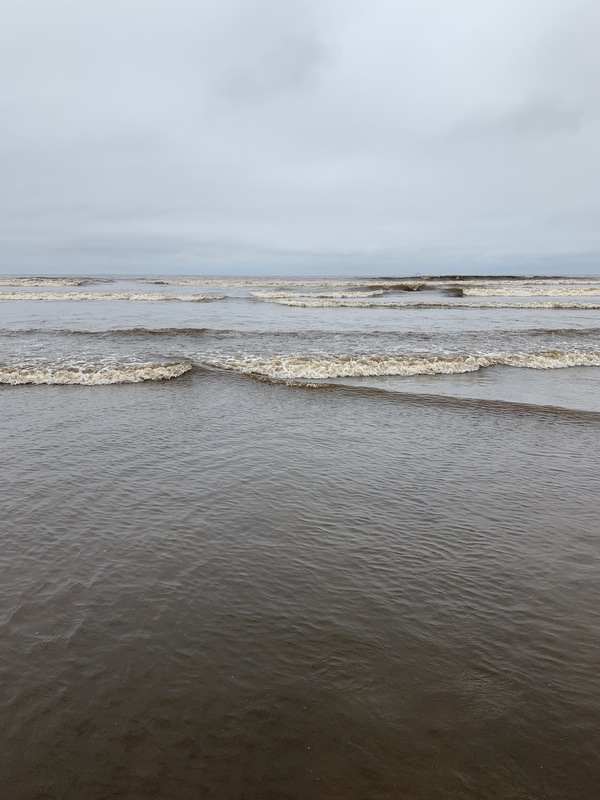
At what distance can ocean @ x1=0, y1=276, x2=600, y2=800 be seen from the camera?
3.55 metres

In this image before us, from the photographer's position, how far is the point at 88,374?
56.6ft

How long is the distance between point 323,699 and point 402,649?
0.99 m

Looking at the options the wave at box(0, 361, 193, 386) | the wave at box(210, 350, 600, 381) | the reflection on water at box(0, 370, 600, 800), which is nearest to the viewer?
the reflection on water at box(0, 370, 600, 800)

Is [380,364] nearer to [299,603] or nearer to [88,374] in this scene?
[88,374]

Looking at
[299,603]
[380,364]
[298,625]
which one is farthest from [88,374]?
[298,625]

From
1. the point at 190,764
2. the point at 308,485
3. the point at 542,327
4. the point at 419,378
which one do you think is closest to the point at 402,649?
the point at 190,764

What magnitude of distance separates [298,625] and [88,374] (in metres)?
14.8

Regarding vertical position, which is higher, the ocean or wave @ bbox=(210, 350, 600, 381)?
wave @ bbox=(210, 350, 600, 381)

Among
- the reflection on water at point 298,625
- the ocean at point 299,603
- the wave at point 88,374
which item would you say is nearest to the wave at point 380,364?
the wave at point 88,374

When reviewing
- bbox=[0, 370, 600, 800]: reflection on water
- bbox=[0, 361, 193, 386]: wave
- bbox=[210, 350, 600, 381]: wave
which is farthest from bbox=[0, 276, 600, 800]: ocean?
bbox=[210, 350, 600, 381]: wave

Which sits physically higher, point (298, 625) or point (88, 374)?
point (88, 374)

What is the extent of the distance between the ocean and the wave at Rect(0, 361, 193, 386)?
3.24m

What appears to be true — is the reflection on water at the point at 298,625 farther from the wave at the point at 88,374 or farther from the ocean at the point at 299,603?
the wave at the point at 88,374

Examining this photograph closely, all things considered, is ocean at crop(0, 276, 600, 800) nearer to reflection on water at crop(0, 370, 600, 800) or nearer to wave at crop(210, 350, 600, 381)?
reflection on water at crop(0, 370, 600, 800)
